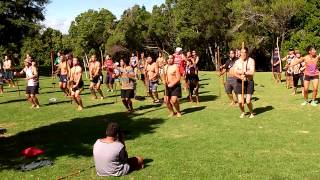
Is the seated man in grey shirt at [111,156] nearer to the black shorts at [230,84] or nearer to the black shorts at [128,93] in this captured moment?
the black shorts at [128,93]

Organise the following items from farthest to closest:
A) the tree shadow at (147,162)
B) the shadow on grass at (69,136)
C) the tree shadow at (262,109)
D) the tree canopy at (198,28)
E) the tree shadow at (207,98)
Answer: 1. the tree canopy at (198,28)
2. the tree shadow at (207,98)
3. the tree shadow at (262,109)
4. the shadow on grass at (69,136)
5. the tree shadow at (147,162)

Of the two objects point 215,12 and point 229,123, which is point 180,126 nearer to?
point 229,123

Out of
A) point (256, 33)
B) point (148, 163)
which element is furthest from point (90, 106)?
point (256, 33)

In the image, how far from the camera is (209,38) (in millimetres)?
63531

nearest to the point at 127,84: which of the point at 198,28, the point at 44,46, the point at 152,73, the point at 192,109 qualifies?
the point at 152,73

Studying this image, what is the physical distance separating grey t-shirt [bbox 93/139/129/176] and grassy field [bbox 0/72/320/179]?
23cm

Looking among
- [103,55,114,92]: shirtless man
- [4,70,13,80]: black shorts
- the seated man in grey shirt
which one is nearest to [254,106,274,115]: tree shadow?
the seated man in grey shirt

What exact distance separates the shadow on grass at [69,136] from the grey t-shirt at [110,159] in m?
1.83

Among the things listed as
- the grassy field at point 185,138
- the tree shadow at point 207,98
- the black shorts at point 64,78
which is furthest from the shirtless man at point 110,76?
the tree shadow at point 207,98

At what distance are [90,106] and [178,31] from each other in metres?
46.7

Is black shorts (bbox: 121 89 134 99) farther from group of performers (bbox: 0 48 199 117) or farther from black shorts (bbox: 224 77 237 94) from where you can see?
black shorts (bbox: 224 77 237 94)

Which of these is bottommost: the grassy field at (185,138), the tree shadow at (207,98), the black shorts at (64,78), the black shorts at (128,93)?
the grassy field at (185,138)

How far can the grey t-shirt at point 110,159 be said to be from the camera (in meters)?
9.12

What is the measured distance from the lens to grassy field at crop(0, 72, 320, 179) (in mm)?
9508
